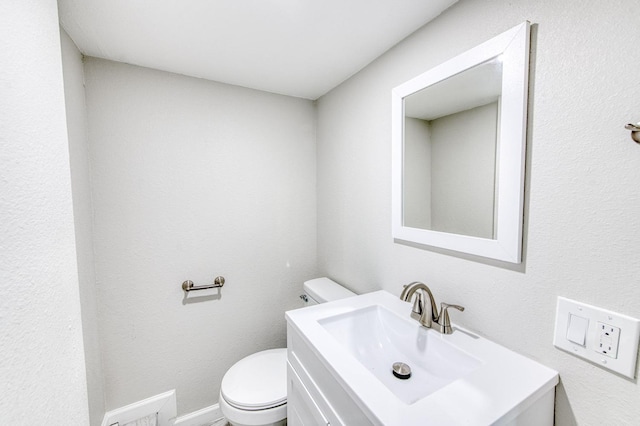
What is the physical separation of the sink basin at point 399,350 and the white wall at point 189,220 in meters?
0.83

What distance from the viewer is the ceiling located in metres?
0.96

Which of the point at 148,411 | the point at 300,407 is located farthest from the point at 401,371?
the point at 148,411

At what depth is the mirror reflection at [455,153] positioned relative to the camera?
861 millimetres

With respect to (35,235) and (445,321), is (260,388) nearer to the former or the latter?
(445,321)

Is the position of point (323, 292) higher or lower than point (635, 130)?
lower

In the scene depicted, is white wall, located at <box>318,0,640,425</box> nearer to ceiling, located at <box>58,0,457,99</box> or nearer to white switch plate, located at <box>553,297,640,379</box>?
white switch plate, located at <box>553,297,640,379</box>

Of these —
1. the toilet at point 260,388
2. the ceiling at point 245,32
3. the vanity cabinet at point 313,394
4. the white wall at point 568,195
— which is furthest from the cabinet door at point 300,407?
the ceiling at point 245,32

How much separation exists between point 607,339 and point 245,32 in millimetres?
1565

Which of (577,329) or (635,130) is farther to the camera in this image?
(577,329)

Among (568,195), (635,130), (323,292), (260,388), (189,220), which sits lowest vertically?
(260,388)

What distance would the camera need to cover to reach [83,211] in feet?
3.91

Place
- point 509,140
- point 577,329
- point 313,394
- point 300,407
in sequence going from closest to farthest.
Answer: point 577,329 < point 509,140 < point 313,394 < point 300,407

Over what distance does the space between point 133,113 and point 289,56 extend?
880mm

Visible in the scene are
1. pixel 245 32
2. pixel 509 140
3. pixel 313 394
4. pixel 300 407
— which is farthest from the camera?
pixel 245 32
